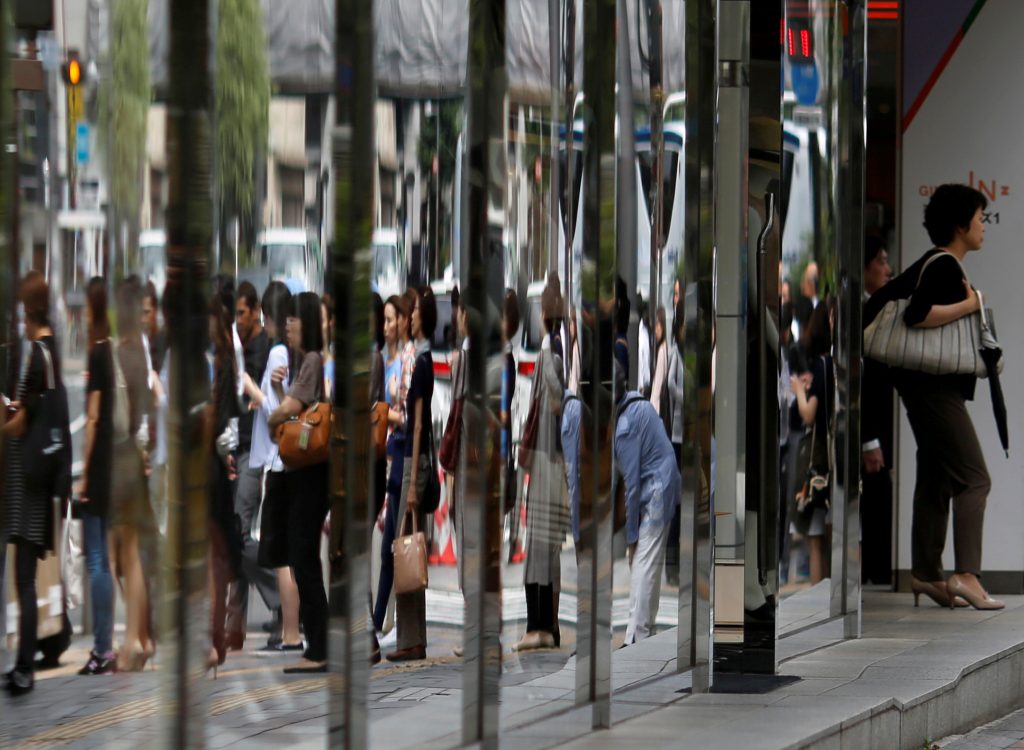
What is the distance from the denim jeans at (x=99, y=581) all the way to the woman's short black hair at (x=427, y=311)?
1191 mm

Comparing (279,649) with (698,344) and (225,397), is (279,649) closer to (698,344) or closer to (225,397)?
(225,397)

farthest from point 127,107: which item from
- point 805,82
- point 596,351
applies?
point 805,82

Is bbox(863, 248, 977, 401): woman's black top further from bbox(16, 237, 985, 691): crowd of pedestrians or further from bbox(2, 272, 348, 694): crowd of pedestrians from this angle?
bbox(2, 272, 348, 694): crowd of pedestrians

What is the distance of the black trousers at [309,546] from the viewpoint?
4.30 m

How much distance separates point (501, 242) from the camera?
17.0 feet

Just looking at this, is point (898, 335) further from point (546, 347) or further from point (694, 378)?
point (546, 347)

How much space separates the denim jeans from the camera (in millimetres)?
3871

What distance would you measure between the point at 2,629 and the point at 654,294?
299 cm

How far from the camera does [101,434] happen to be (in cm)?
393

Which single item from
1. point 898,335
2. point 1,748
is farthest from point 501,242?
point 898,335

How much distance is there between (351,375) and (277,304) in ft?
0.88

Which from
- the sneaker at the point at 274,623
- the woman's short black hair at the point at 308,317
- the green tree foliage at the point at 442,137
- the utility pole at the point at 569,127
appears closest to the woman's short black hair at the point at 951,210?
the utility pole at the point at 569,127

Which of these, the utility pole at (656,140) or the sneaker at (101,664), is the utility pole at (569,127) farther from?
the sneaker at (101,664)

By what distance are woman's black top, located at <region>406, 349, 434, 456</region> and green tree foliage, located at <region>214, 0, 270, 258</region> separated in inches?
33.2
